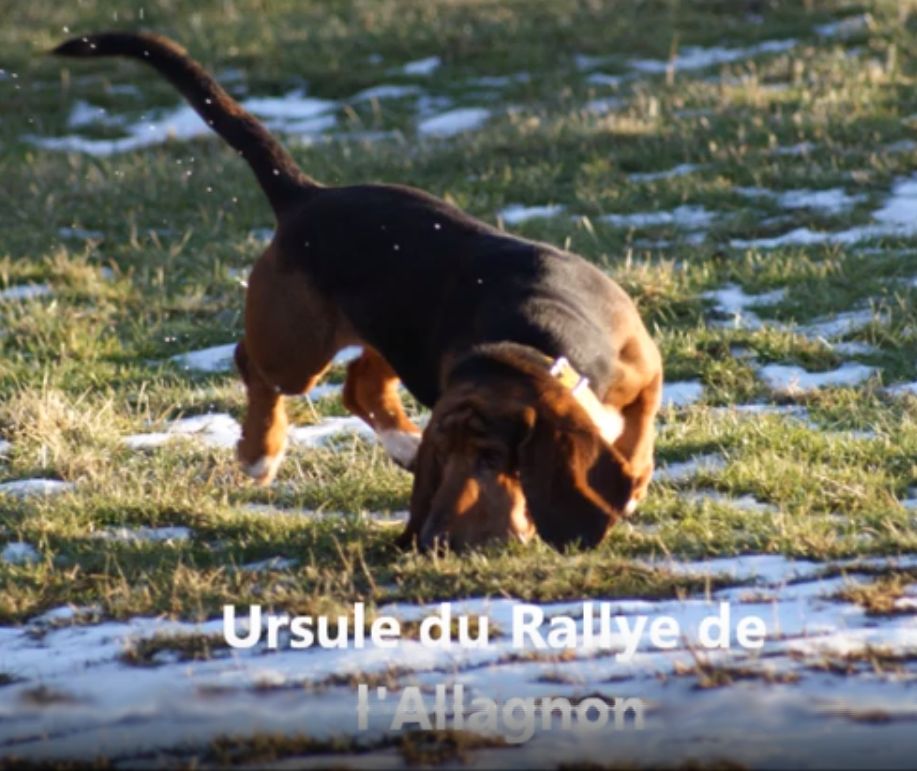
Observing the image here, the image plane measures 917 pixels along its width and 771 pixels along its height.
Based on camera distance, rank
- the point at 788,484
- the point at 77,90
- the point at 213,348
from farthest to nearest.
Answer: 1. the point at 77,90
2. the point at 213,348
3. the point at 788,484

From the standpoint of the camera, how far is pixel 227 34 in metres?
16.5

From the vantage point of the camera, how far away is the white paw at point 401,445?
273 inches

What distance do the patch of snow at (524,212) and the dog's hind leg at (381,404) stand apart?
134 inches

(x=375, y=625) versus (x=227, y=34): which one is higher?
(x=227, y=34)

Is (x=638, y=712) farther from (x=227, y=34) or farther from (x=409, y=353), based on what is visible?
(x=227, y=34)

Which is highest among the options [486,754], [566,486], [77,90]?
[77,90]

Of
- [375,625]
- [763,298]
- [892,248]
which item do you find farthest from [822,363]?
[375,625]

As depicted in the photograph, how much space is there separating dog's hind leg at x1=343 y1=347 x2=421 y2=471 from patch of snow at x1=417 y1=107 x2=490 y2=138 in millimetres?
5948

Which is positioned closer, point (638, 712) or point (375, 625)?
point (638, 712)

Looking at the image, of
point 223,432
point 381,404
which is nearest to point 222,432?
point 223,432

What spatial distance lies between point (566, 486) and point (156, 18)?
1329 centimetres

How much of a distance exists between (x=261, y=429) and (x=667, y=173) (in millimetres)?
4881

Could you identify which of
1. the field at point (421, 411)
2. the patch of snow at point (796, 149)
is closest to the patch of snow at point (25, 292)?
the field at point (421, 411)

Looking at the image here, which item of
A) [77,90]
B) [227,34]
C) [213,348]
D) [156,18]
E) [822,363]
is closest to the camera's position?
[822,363]
